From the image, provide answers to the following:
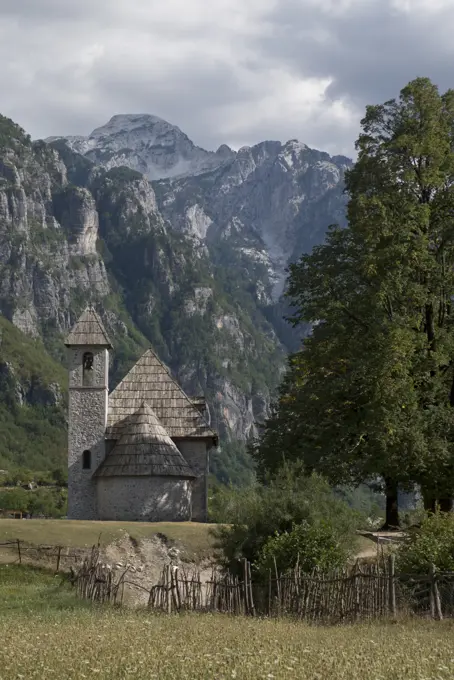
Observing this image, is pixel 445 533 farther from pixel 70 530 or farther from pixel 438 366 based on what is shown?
pixel 70 530

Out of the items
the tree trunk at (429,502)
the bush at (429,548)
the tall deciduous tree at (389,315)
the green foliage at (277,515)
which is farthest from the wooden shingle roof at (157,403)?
the bush at (429,548)

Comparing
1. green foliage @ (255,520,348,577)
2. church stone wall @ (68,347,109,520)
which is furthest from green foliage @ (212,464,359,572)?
church stone wall @ (68,347,109,520)

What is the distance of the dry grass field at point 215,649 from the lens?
14703 mm

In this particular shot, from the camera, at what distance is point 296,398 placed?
40625 millimetres

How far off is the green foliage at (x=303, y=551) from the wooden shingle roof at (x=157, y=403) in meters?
20.2

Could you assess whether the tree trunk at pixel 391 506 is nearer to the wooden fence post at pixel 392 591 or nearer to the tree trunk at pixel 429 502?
the tree trunk at pixel 429 502

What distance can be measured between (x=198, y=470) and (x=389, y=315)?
1622 centimetres

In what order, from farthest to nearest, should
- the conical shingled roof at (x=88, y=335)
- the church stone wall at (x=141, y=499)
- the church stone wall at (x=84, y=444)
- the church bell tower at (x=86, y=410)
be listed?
the conical shingled roof at (x=88, y=335) → the church bell tower at (x=86, y=410) → the church stone wall at (x=84, y=444) → the church stone wall at (x=141, y=499)

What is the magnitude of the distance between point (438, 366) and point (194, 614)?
15.4m

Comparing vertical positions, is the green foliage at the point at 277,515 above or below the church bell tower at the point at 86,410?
below

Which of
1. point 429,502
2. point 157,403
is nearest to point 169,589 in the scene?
point 429,502

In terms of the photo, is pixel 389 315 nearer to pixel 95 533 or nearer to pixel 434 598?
pixel 95 533

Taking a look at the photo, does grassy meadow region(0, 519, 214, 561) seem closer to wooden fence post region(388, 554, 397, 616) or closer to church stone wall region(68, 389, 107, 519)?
church stone wall region(68, 389, 107, 519)

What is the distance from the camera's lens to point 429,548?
27.7 meters
